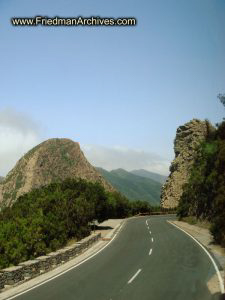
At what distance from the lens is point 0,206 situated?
486 ft

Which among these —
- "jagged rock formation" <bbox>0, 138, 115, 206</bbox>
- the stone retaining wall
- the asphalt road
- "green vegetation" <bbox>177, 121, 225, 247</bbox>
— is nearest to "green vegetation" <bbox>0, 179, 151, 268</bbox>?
the stone retaining wall

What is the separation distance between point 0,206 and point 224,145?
12662 centimetres

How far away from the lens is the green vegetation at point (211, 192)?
29.2 metres

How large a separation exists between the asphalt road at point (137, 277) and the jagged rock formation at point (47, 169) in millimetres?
122128

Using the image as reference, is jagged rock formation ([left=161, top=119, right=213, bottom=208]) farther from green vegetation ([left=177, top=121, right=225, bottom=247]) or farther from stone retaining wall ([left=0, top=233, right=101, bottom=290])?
stone retaining wall ([left=0, top=233, right=101, bottom=290])

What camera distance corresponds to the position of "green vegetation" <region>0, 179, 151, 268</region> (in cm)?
2802

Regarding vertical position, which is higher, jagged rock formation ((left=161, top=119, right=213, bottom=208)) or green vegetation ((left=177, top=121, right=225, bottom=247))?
jagged rock formation ((left=161, top=119, right=213, bottom=208))

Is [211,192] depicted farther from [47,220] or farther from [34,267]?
[34,267]

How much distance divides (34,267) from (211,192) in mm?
31333

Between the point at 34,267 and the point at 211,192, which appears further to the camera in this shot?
the point at 211,192

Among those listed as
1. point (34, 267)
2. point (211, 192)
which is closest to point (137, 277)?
point (34, 267)

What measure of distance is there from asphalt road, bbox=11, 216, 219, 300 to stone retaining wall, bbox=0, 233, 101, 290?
1.29m

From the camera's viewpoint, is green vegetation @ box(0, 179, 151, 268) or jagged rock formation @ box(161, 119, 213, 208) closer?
green vegetation @ box(0, 179, 151, 268)

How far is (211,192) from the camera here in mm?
44844
